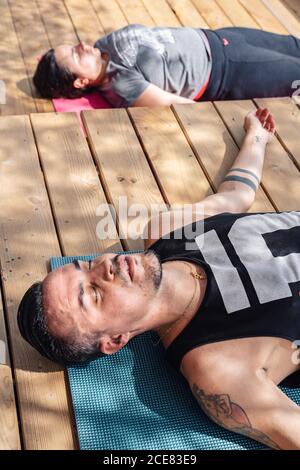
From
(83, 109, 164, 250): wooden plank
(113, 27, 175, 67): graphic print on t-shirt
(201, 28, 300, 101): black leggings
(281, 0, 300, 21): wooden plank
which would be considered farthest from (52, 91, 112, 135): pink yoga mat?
(281, 0, 300, 21): wooden plank

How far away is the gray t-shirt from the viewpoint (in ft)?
11.9

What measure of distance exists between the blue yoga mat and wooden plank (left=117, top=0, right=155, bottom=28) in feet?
9.73

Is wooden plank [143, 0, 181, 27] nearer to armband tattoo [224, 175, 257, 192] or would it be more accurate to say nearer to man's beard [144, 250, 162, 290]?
armband tattoo [224, 175, 257, 192]

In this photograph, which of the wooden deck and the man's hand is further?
the man's hand

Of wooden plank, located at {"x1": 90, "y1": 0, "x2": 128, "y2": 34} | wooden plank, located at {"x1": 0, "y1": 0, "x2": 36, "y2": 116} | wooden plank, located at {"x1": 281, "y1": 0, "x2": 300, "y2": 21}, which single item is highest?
wooden plank, located at {"x1": 281, "y1": 0, "x2": 300, "y2": 21}

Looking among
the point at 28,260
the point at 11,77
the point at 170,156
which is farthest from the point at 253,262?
the point at 11,77

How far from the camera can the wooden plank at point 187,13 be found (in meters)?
4.56

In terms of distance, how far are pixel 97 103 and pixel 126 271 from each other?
196 cm

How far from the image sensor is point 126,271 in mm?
2037

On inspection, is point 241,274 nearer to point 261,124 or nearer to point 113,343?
point 113,343

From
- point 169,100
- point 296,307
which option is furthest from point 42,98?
point 296,307

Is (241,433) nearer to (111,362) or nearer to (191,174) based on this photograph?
(111,362)

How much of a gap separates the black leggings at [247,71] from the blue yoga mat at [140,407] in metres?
1.98

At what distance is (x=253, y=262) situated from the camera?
7.09 feet
